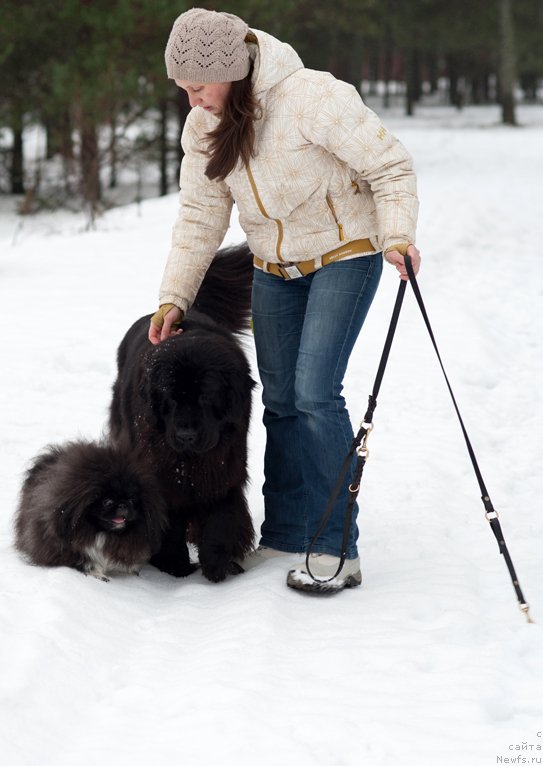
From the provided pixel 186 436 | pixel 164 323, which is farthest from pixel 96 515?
pixel 164 323

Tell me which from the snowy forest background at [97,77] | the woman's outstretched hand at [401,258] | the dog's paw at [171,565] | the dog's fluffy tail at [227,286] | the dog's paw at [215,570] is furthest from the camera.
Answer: the snowy forest background at [97,77]

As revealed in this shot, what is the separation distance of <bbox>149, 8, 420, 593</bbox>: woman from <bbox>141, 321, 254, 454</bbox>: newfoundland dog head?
195 mm

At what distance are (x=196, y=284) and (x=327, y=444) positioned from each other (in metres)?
0.89

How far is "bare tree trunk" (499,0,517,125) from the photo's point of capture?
95.0 feet

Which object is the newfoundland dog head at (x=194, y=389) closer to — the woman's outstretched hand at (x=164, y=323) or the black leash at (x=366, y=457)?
the woman's outstretched hand at (x=164, y=323)

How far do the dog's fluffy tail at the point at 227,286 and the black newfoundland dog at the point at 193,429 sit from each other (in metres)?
0.15

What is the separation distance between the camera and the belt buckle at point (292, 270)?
3934mm

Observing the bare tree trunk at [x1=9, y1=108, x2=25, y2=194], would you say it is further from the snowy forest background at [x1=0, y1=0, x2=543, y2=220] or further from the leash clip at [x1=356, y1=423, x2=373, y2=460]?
the leash clip at [x1=356, y1=423, x2=373, y2=460]

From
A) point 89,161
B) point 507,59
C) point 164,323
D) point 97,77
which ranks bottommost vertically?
point 89,161

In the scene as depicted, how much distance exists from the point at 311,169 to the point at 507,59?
93.9 feet

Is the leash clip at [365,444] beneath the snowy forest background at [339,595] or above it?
above

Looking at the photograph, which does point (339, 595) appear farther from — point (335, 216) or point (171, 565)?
point (335, 216)

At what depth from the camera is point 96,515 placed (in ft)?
12.9

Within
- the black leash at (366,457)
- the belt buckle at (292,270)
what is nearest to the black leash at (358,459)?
the black leash at (366,457)
